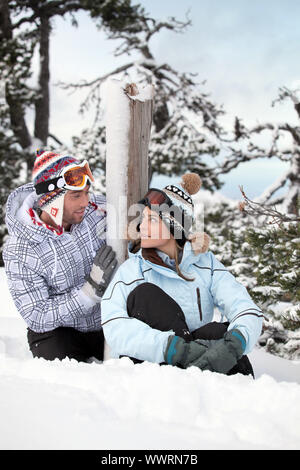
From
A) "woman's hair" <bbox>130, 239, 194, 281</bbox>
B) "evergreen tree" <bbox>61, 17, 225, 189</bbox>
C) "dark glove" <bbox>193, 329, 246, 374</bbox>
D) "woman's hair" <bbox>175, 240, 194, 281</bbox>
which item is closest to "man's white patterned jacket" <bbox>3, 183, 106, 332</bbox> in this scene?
"woman's hair" <bbox>130, 239, 194, 281</bbox>

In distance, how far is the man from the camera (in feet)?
9.29

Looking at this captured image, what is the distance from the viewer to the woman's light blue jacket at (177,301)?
2.30 meters

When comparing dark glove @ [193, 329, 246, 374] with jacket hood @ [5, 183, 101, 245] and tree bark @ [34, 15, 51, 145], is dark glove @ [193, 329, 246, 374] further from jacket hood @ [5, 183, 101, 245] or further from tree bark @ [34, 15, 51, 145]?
tree bark @ [34, 15, 51, 145]

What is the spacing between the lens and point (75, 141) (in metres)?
11.5

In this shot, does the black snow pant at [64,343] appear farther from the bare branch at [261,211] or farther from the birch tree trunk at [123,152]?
the bare branch at [261,211]

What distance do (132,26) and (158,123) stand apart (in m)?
2.57

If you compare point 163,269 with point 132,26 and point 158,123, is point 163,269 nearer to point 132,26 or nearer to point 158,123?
point 158,123

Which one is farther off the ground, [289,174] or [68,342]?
[289,174]

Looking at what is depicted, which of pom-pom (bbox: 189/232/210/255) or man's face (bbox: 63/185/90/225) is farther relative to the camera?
man's face (bbox: 63/185/90/225)

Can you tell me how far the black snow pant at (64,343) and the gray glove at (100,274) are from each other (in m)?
0.35

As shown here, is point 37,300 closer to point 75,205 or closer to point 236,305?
point 75,205
